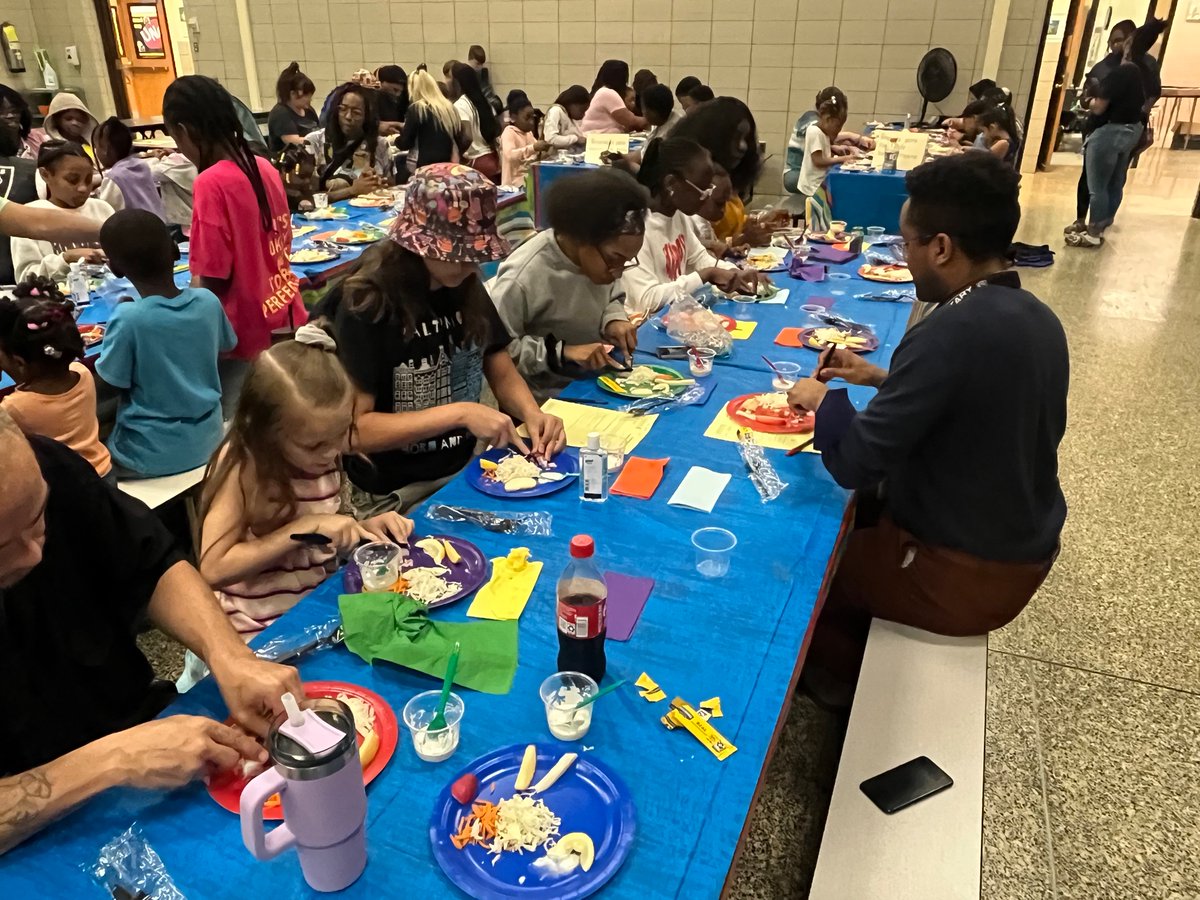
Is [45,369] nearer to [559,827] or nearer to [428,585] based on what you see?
[428,585]

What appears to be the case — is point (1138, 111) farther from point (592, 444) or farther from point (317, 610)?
point (317, 610)

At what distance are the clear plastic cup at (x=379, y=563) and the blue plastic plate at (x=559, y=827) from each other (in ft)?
1.62

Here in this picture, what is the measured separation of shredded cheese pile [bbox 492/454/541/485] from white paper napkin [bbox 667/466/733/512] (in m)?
0.36

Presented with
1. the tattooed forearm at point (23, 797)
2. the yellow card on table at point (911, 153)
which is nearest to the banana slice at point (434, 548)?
the tattooed forearm at point (23, 797)

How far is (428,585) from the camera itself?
63.1 inches

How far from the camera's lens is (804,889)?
203 centimetres

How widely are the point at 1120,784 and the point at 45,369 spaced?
134 inches

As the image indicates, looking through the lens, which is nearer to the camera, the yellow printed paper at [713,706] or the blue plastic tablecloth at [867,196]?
the yellow printed paper at [713,706]

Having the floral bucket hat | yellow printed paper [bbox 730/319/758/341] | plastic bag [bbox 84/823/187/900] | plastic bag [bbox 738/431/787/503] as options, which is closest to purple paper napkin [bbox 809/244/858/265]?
yellow printed paper [bbox 730/319/758/341]

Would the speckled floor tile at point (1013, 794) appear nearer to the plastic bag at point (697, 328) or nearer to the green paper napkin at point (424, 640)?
the green paper napkin at point (424, 640)

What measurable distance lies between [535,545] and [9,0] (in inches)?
535

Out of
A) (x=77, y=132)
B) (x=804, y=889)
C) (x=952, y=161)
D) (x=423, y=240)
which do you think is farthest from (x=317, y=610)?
(x=77, y=132)

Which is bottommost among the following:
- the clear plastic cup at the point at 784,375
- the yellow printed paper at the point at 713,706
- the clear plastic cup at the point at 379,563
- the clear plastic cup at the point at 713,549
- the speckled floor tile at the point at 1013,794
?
the speckled floor tile at the point at 1013,794

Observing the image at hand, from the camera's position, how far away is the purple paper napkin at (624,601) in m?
1.53
